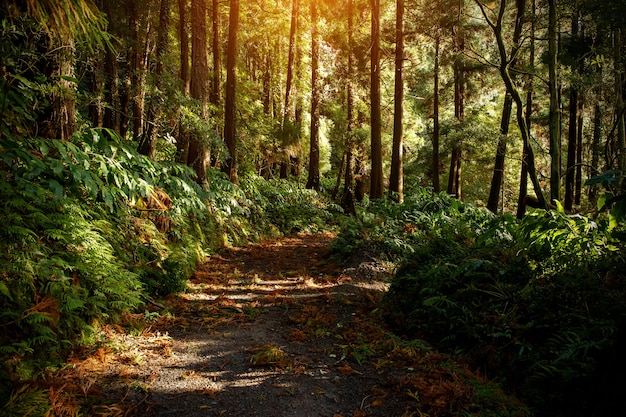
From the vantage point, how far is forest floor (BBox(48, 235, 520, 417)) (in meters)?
2.96

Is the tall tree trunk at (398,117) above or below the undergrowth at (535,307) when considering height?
above

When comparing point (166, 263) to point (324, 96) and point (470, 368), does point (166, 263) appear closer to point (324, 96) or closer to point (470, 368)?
point (470, 368)

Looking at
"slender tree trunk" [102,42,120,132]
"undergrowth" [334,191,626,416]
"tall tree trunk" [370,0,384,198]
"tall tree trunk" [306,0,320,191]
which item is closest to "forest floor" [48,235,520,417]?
"undergrowth" [334,191,626,416]

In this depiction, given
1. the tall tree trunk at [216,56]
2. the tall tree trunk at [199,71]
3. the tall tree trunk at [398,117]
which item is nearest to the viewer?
the tall tree trunk at [199,71]

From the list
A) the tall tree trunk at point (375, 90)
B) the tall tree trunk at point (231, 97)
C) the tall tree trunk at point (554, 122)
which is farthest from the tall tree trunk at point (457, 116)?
the tall tree trunk at point (231, 97)

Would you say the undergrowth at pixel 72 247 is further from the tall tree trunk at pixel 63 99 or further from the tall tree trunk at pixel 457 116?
the tall tree trunk at pixel 457 116

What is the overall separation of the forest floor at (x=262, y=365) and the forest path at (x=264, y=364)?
0.4 inches

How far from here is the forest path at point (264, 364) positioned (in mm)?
2996

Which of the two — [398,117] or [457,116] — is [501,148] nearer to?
[457,116]

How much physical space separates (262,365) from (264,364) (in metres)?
0.02

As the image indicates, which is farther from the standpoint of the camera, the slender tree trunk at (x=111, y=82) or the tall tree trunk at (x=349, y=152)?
the tall tree trunk at (x=349, y=152)

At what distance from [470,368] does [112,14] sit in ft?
50.3

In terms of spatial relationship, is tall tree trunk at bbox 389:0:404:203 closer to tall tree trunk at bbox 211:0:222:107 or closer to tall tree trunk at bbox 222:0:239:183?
tall tree trunk at bbox 222:0:239:183

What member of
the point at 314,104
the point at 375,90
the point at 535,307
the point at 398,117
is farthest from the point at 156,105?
the point at 314,104
